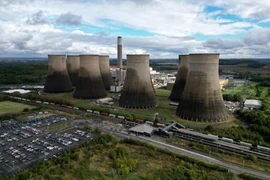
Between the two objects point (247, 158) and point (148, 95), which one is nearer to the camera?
point (247, 158)

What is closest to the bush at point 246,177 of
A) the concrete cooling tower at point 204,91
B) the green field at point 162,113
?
the green field at point 162,113

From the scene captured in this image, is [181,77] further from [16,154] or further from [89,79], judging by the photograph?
[16,154]

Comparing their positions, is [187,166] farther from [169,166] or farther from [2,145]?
[2,145]

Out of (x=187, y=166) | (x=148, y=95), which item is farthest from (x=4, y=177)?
Result: (x=148, y=95)

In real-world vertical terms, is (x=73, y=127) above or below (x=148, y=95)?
below

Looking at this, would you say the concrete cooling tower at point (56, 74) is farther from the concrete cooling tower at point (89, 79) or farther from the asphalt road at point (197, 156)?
the asphalt road at point (197, 156)

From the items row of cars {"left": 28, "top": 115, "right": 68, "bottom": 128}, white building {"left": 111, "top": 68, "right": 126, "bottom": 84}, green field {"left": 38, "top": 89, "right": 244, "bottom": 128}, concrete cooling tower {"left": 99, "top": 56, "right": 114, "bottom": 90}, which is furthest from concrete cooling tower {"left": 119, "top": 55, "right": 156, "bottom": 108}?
white building {"left": 111, "top": 68, "right": 126, "bottom": 84}
